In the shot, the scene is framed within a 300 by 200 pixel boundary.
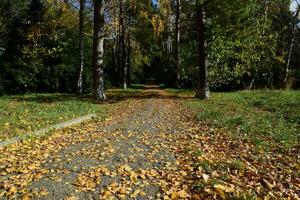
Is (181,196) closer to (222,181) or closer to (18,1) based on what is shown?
(222,181)

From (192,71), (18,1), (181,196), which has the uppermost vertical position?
(18,1)

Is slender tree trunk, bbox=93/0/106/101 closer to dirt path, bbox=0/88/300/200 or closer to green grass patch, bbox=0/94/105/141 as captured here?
green grass patch, bbox=0/94/105/141

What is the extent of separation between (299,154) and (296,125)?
3891 millimetres

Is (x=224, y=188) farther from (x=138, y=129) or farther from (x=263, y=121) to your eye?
(x=263, y=121)

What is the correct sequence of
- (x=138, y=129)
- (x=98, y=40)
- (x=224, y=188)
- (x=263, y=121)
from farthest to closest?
1. (x=98, y=40)
2. (x=263, y=121)
3. (x=138, y=129)
4. (x=224, y=188)

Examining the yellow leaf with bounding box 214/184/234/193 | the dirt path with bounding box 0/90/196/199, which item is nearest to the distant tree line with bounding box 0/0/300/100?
the dirt path with bounding box 0/90/196/199

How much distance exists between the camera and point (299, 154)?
916cm

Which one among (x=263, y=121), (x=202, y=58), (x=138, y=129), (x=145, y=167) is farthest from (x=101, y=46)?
(x=145, y=167)

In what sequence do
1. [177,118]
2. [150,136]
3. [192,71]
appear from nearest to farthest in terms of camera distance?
1. [150,136]
2. [177,118]
3. [192,71]

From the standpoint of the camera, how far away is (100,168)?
7.49m

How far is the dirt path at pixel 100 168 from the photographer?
6363 mm

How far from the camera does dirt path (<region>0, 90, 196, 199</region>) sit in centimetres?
636

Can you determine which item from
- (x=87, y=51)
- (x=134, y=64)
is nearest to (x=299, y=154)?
(x=87, y=51)

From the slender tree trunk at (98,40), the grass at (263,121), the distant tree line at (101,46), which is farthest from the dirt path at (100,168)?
the distant tree line at (101,46)
